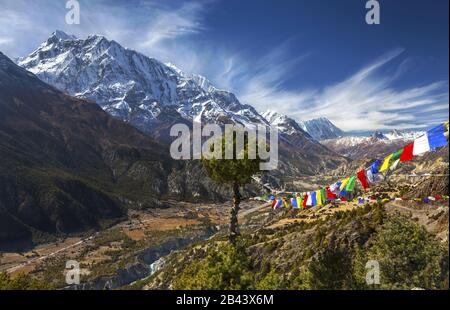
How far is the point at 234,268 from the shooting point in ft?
76.7

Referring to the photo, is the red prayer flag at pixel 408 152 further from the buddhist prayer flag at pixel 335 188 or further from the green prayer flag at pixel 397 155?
the buddhist prayer flag at pixel 335 188

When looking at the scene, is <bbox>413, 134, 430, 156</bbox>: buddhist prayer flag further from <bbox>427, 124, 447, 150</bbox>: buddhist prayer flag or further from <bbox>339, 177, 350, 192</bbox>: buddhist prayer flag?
<bbox>339, 177, 350, 192</bbox>: buddhist prayer flag

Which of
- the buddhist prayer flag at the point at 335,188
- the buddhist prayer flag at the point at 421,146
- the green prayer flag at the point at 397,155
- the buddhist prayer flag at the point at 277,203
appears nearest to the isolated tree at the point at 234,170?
the buddhist prayer flag at the point at 335,188

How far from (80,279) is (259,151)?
407ft

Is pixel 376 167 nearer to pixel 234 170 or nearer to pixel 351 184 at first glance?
pixel 351 184

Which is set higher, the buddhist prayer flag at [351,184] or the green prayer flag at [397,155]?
the green prayer flag at [397,155]

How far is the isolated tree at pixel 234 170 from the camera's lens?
3538 cm

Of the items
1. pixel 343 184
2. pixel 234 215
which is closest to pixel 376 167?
pixel 343 184

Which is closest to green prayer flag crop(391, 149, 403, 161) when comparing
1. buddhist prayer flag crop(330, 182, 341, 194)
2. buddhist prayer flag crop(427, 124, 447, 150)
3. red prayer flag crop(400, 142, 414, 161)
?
red prayer flag crop(400, 142, 414, 161)

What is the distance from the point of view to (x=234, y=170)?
35.6 metres

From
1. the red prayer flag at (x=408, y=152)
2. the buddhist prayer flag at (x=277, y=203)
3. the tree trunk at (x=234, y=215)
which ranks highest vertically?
the red prayer flag at (x=408, y=152)

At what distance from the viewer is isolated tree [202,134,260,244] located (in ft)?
116
